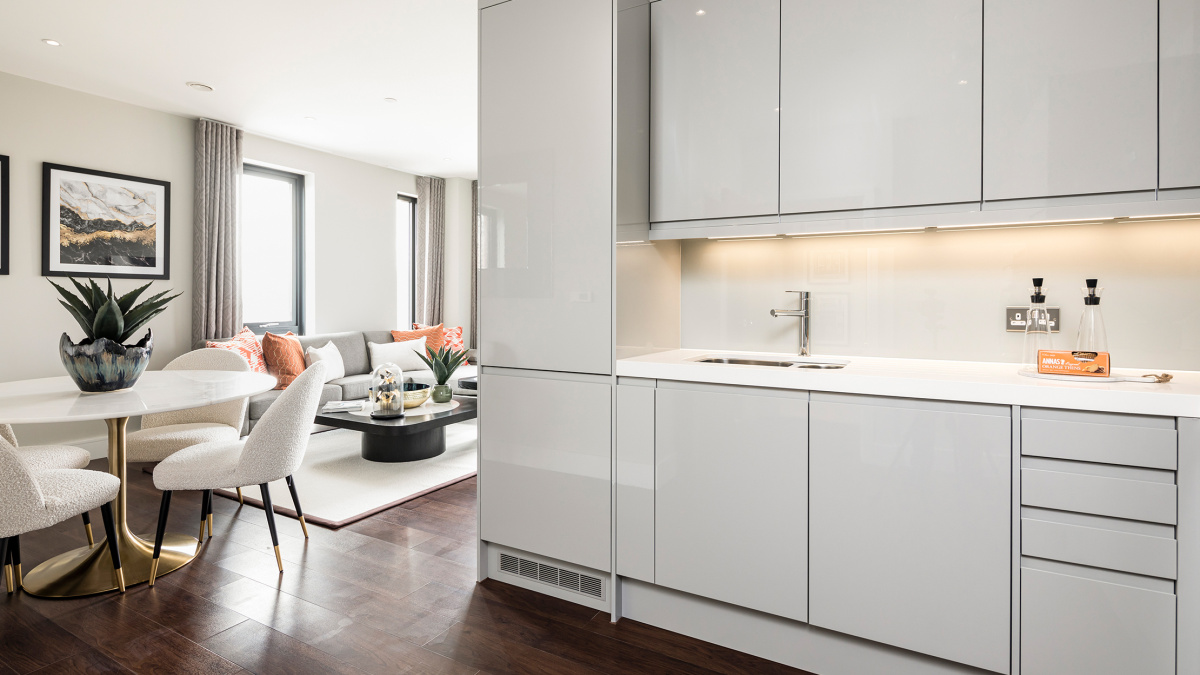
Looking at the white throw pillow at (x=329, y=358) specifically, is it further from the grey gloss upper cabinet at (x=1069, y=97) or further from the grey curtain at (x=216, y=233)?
the grey gloss upper cabinet at (x=1069, y=97)

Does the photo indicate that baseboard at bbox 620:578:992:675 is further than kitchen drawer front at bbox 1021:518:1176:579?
Yes

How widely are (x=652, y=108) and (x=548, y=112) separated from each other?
1.31ft

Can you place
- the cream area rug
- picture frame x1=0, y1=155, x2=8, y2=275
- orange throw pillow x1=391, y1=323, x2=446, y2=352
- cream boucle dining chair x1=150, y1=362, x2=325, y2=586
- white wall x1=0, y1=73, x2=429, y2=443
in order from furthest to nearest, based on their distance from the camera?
orange throw pillow x1=391, y1=323, x2=446, y2=352 → white wall x1=0, y1=73, x2=429, y2=443 → picture frame x1=0, y1=155, x2=8, y2=275 → the cream area rug → cream boucle dining chair x1=150, y1=362, x2=325, y2=586

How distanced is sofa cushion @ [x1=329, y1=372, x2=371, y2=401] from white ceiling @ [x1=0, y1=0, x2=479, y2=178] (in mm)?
2084

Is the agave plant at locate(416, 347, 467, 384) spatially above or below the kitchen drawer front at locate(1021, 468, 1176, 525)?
above

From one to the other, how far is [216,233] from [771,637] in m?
4.87

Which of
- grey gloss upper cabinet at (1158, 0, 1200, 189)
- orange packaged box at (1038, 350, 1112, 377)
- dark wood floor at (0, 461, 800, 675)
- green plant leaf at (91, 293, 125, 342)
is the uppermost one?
grey gloss upper cabinet at (1158, 0, 1200, 189)

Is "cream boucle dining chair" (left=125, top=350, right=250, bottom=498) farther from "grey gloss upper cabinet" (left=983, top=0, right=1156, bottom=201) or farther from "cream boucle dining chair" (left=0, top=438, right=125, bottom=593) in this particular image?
"grey gloss upper cabinet" (left=983, top=0, right=1156, bottom=201)

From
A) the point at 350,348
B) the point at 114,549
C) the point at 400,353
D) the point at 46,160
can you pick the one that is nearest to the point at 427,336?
the point at 400,353

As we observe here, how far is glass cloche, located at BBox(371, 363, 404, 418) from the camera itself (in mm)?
3719

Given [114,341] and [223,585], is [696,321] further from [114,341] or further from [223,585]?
[114,341]

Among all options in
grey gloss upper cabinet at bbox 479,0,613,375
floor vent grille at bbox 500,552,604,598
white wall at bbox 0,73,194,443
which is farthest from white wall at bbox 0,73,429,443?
floor vent grille at bbox 500,552,604,598

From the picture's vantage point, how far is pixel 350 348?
5480 mm

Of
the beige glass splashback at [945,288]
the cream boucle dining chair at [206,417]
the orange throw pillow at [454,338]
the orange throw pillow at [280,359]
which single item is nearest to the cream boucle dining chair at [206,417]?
the cream boucle dining chair at [206,417]
